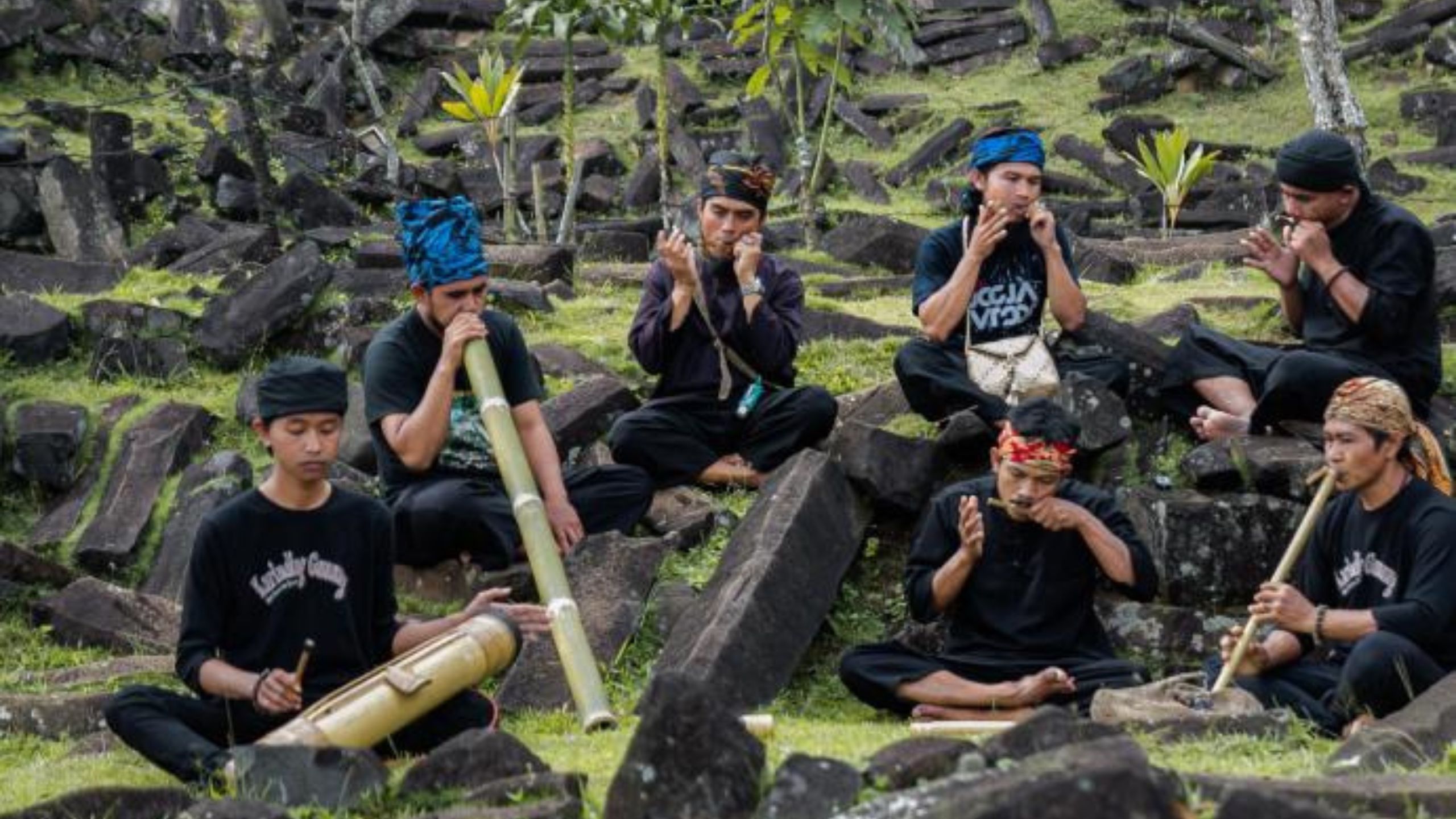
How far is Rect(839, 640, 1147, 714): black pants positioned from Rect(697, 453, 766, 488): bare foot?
171 centimetres

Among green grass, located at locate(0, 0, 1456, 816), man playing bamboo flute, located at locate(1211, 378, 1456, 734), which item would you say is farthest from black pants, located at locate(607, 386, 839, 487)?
man playing bamboo flute, located at locate(1211, 378, 1456, 734)

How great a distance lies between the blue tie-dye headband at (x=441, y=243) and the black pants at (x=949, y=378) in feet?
6.67

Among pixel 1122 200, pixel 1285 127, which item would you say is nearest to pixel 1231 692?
pixel 1122 200

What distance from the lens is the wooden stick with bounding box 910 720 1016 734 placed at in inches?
291

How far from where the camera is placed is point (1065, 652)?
8188 mm

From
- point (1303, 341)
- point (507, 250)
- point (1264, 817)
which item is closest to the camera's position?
point (1264, 817)

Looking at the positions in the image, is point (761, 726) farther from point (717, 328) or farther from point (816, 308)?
point (816, 308)

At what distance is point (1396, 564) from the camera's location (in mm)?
7527

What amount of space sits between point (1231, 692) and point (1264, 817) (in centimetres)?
330

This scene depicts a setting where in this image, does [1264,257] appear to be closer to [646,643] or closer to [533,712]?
[646,643]

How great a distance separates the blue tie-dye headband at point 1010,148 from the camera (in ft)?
31.1

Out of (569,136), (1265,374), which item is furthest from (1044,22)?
(1265,374)

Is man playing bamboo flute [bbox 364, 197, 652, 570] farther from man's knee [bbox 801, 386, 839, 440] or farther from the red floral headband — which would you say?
the red floral headband

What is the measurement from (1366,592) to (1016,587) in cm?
122
